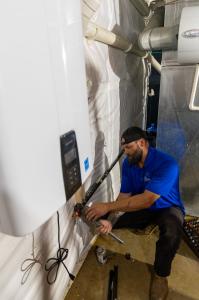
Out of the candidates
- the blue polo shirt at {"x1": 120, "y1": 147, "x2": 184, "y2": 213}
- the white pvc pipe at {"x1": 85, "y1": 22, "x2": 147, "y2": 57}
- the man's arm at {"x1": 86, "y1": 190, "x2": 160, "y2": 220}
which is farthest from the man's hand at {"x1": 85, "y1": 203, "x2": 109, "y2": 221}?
the white pvc pipe at {"x1": 85, "y1": 22, "x2": 147, "y2": 57}

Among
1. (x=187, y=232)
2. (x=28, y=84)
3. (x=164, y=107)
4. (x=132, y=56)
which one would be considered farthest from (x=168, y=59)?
(x=28, y=84)

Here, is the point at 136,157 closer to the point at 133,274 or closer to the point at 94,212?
the point at 94,212

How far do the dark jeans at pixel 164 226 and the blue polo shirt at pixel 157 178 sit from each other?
0.23ft

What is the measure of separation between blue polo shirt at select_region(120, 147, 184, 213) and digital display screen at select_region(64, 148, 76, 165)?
93cm

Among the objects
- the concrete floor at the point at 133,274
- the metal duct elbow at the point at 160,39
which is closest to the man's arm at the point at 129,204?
the concrete floor at the point at 133,274

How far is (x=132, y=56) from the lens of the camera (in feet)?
7.22

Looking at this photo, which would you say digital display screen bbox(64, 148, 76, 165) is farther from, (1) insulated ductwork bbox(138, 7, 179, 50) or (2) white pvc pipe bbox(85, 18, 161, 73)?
(1) insulated ductwork bbox(138, 7, 179, 50)

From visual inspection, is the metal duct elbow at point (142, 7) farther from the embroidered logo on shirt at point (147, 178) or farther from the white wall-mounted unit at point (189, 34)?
the embroidered logo on shirt at point (147, 178)

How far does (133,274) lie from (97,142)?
34.9 inches

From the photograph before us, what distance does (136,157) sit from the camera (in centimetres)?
154

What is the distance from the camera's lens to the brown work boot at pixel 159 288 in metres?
1.30

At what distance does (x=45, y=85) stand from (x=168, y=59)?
1.52 m

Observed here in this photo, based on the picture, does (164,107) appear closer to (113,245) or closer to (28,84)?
(113,245)

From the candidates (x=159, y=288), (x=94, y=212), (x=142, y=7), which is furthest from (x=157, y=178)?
(x=142, y=7)
